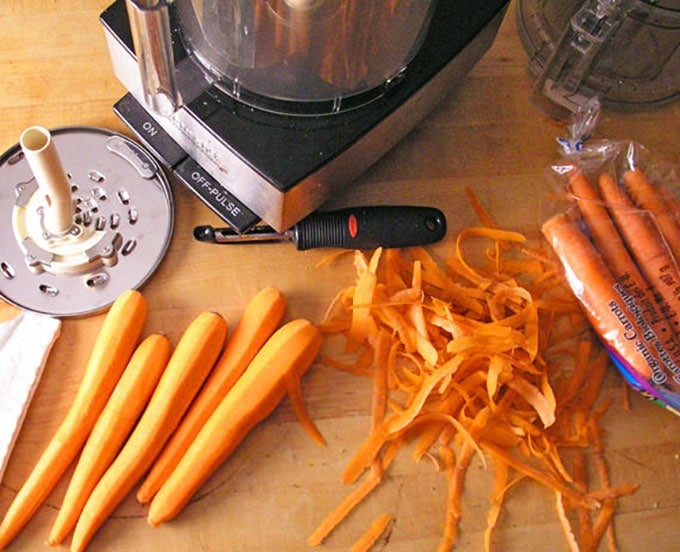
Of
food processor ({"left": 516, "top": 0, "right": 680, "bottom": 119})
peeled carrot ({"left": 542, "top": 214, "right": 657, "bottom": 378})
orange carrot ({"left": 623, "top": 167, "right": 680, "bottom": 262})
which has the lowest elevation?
peeled carrot ({"left": 542, "top": 214, "right": 657, "bottom": 378})

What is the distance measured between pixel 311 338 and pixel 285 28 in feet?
0.95

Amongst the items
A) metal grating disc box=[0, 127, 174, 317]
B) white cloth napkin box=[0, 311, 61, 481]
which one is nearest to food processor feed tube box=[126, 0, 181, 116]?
metal grating disc box=[0, 127, 174, 317]

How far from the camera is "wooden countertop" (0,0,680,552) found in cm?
74

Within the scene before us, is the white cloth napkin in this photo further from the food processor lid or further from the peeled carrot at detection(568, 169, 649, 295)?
the peeled carrot at detection(568, 169, 649, 295)

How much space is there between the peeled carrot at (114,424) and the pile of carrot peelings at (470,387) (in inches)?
6.9

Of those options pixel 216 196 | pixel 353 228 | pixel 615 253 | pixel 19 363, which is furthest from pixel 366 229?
pixel 19 363

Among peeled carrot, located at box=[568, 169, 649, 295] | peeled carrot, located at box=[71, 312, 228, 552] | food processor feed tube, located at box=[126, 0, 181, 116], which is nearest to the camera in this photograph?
food processor feed tube, located at box=[126, 0, 181, 116]

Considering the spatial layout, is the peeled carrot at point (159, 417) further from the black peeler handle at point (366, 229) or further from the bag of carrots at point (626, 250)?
the bag of carrots at point (626, 250)

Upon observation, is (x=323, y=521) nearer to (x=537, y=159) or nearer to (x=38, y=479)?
(x=38, y=479)

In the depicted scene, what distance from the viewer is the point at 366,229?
0.82 m

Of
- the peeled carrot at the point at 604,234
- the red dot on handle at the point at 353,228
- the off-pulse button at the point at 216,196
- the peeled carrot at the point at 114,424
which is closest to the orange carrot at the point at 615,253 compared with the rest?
the peeled carrot at the point at 604,234

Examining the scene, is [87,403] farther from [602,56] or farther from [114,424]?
[602,56]

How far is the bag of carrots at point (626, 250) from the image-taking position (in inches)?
30.7

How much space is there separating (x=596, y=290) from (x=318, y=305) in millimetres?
283
